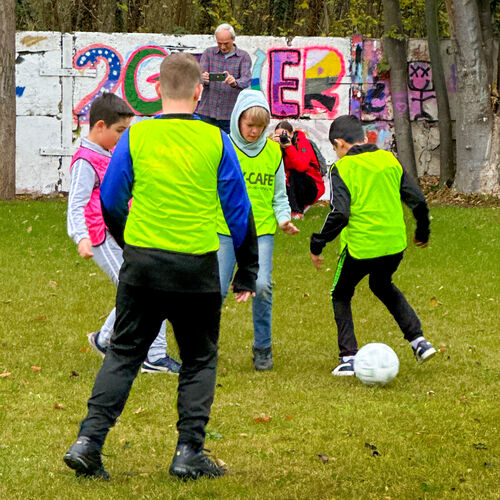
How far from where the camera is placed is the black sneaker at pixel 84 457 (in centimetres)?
417

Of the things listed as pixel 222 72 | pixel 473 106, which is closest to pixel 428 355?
pixel 222 72

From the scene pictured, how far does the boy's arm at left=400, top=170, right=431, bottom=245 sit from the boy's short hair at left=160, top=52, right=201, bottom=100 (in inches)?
101

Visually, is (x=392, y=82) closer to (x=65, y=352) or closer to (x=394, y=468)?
(x=65, y=352)

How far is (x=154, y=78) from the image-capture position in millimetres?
16859

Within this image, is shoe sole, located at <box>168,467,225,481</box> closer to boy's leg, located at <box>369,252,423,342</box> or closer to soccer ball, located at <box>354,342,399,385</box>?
soccer ball, located at <box>354,342,399,385</box>

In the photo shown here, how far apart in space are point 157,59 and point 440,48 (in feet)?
16.7

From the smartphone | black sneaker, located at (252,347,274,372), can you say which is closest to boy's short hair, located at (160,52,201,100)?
black sneaker, located at (252,347,274,372)

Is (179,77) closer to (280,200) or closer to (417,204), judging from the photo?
(280,200)

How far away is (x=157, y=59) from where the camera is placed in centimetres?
1677

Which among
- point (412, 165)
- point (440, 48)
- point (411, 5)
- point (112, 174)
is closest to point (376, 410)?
point (112, 174)

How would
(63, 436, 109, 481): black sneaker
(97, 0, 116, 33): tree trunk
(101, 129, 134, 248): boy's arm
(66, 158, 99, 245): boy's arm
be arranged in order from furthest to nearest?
(97, 0, 116, 33): tree trunk → (66, 158, 99, 245): boy's arm → (101, 129, 134, 248): boy's arm → (63, 436, 109, 481): black sneaker

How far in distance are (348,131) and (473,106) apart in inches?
367

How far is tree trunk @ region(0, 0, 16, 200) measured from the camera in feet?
47.5

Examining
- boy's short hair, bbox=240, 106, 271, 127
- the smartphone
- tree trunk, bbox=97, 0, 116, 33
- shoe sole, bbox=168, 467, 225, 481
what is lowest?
shoe sole, bbox=168, 467, 225, 481
